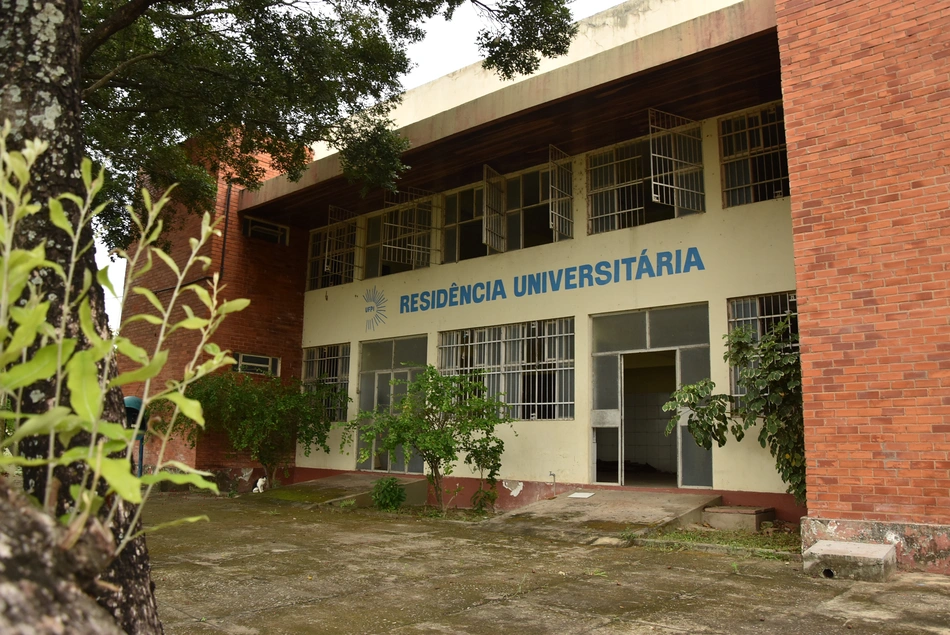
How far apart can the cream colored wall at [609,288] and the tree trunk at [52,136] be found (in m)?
7.77

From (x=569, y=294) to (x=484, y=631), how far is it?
7134 mm

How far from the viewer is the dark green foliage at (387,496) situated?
10914 millimetres

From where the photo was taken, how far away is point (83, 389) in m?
1.22

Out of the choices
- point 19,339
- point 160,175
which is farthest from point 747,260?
point 19,339

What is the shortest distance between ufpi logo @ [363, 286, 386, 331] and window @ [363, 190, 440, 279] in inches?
14.9

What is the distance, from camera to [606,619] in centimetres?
434

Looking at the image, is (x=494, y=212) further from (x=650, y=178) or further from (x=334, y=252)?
(x=334, y=252)

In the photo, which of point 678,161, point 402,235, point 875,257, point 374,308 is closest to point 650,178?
point 678,161

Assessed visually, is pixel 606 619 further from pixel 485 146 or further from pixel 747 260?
pixel 485 146

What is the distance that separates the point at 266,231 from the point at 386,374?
408 centimetres

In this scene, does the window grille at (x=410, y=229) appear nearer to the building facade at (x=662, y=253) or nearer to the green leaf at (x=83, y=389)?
the building facade at (x=662, y=253)

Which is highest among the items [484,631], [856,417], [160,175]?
[160,175]

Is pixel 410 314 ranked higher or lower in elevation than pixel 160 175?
lower

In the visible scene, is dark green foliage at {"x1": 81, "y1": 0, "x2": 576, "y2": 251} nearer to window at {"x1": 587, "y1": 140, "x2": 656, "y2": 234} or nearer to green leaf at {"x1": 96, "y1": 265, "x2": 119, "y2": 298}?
window at {"x1": 587, "y1": 140, "x2": 656, "y2": 234}
